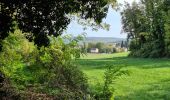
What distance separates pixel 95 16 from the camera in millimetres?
9836

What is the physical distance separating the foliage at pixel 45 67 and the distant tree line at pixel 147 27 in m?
36.4

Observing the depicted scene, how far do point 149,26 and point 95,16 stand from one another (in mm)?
52529

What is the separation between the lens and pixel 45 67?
46.9 ft

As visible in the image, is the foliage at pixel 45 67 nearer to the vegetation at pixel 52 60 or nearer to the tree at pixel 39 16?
the vegetation at pixel 52 60

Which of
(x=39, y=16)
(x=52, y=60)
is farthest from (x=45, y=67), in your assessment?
(x=39, y=16)

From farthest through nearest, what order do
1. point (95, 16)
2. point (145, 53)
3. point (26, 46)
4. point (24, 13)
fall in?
point (145, 53), point (26, 46), point (95, 16), point (24, 13)

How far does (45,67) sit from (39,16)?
5.25 meters

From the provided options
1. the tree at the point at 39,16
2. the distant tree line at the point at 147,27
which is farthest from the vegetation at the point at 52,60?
the distant tree line at the point at 147,27

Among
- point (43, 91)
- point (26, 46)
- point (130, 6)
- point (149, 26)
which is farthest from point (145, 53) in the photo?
point (43, 91)

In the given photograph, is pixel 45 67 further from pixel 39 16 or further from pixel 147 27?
pixel 147 27

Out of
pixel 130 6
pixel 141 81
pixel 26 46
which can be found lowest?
pixel 141 81

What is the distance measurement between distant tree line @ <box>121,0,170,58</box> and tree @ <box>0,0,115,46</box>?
42.1 metres

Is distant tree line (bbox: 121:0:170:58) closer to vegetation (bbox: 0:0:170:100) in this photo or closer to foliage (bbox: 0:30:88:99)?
vegetation (bbox: 0:0:170:100)

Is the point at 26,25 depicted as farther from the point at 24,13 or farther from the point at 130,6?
the point at 130,6
